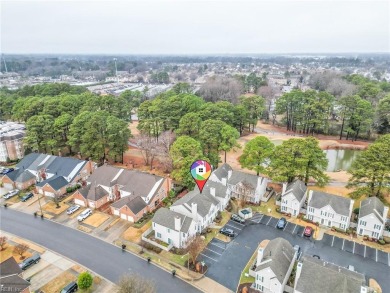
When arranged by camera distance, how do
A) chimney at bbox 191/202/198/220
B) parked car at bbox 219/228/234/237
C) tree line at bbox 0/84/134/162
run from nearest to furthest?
chimney at bbox 191/202/198/220 → parked car at bbox 219/228/234/237 → tree line at bbox 0/84/134/162

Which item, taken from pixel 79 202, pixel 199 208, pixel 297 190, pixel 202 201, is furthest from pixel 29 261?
pixel 297 190

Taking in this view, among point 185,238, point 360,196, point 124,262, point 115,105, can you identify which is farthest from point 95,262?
point 115,105

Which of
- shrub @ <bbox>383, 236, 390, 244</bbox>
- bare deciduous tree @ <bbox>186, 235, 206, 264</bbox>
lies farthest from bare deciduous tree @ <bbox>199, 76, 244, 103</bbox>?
bare deciduous tree @ <bbox>186, 235, 206, 264</bbox>

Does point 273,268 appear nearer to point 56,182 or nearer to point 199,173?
point 199,173

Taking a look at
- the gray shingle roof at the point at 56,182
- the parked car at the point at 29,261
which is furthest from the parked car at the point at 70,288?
the gray shingle roof at the point at 56,182

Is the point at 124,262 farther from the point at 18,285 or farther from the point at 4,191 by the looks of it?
the point at 4,191

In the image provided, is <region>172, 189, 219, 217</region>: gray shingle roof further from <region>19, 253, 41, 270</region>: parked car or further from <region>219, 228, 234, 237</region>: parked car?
<region>19, 253, 41, 270</region>: parked car

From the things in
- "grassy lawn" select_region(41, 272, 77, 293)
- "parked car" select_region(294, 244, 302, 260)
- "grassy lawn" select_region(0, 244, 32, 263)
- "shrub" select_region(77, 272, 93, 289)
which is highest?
"shrub" select_region(77, 272, 93, 289)
